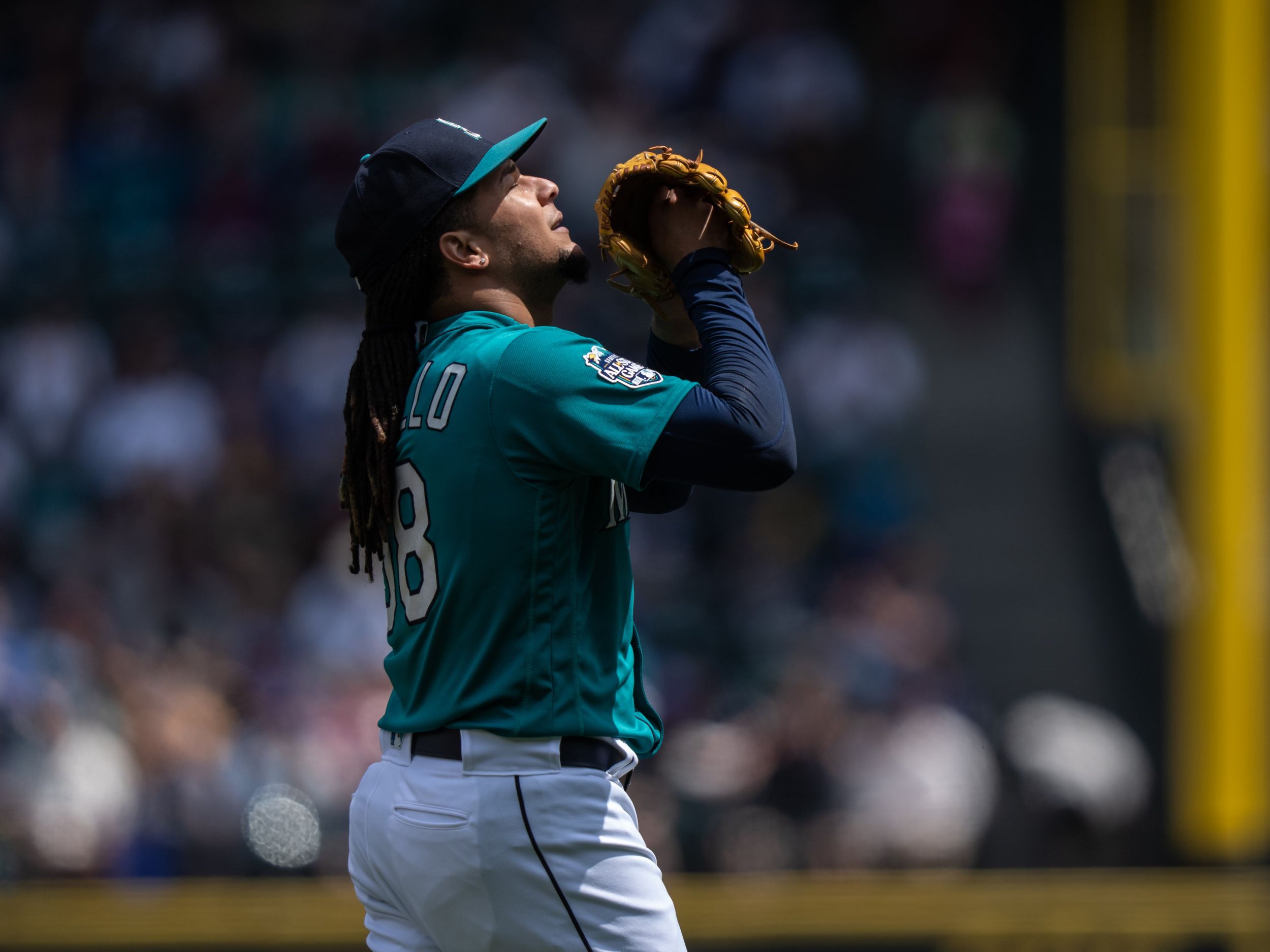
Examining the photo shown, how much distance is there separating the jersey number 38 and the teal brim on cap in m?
0.47

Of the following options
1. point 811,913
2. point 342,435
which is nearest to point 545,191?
point 811,913

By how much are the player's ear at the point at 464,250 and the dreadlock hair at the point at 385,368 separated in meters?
0.01

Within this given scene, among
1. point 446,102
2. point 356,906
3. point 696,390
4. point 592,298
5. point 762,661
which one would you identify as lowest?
point 356,906

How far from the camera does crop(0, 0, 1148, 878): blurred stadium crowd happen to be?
6.07 m

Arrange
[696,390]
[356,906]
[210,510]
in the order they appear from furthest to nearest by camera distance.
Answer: [210,510]
[356,906]
[696,390]

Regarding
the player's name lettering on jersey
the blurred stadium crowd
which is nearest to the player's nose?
the player's name lettering on jersey

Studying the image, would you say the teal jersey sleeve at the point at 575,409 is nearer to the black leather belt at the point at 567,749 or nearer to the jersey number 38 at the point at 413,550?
the jersey number 38 at the point at 413,550

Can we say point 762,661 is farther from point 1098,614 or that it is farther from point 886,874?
point 1098,614

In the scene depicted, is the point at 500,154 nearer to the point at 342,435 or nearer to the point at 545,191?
the point at 545,191

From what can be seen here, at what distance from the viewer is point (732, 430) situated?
2.17 meters

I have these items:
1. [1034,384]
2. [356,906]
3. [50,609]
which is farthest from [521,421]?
[1034,384]

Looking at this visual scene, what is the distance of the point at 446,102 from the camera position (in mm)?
9422

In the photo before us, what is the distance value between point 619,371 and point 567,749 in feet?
1.84

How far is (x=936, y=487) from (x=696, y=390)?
655 cm
